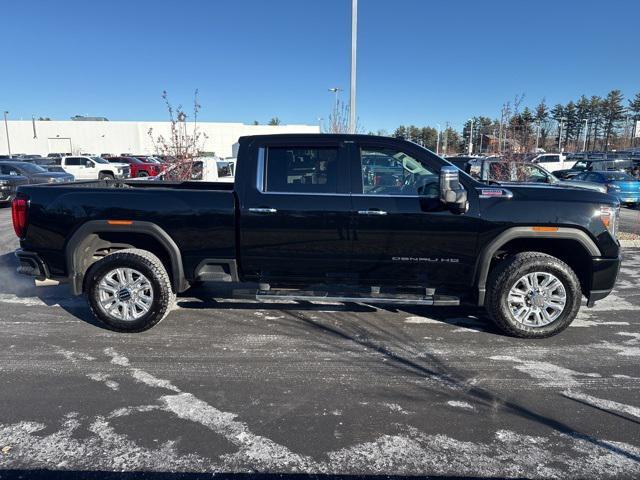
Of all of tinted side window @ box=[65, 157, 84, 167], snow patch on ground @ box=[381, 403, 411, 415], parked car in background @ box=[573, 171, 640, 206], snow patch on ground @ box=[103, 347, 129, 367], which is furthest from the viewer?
tinted side window @ box=[65, 157, 84, 167]

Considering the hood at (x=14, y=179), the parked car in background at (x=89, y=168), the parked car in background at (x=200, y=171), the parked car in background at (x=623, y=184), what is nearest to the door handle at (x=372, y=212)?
A: the parked car in background at (x=200, y=171)

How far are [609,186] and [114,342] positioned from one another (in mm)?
16957

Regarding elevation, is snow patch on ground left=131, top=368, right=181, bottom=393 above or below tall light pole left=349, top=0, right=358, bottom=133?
below

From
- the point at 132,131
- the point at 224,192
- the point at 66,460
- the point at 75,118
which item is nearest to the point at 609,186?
the point at 224,192

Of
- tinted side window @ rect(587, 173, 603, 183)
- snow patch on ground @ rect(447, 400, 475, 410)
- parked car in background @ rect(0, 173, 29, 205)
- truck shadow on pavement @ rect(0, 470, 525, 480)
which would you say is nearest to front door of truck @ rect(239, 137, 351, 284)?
snow patch on ground @ rect(447, 400, 475, 410)

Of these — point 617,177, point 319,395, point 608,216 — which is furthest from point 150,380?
point 617,177

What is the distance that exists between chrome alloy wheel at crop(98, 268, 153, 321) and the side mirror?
10.0ft

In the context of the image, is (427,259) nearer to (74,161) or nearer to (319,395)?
(319,395)

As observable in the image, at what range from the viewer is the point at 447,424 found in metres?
3.18

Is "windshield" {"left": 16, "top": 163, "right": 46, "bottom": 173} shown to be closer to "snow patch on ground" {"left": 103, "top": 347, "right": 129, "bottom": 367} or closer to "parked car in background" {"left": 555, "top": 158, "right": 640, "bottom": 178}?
"snow patch on ground" {"left": 103, "top": 347, "right": 129, "bottom": 367}

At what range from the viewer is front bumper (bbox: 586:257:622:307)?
15.0ft

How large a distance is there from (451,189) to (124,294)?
341cm

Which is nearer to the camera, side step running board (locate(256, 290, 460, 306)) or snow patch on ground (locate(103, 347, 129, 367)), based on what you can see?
snow patch on ground (locate(103, 347, 129, 367))

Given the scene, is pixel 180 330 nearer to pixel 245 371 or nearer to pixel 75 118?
pixel 245 371
